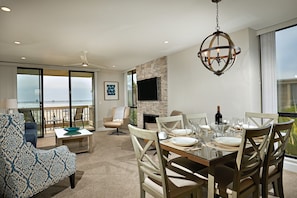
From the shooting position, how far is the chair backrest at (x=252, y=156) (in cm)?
141

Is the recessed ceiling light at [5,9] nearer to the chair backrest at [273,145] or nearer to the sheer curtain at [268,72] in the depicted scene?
the chair backrest at [273,145]

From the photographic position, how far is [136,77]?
6.68 m

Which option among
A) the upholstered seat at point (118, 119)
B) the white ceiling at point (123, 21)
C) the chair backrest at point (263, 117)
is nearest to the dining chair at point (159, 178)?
the chair backrest at point (263, 117)

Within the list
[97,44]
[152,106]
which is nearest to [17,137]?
[97,44]

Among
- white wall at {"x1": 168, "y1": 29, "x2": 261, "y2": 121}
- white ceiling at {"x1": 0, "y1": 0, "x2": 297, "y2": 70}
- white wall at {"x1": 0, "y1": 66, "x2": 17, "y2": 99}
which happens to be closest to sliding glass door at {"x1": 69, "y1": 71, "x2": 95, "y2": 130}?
white wall at {"x1": 0, "y1": 66, "x2": 17, "y2": 99}

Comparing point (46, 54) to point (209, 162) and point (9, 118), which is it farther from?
point (209, 162)

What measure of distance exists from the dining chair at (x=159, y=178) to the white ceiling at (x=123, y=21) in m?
1.77

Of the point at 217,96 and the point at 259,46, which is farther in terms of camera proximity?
the point at 217,96

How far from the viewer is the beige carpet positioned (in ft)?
7.51

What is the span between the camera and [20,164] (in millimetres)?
1804

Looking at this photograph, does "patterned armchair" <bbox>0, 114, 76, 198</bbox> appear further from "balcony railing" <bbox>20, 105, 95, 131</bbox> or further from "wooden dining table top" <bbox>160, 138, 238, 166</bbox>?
"balcony railing" <bbox>20, 105, 95, 131</bbox>

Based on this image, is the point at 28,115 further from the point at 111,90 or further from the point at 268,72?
the point at 268,72

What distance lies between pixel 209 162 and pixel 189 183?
→ 1.24 feet

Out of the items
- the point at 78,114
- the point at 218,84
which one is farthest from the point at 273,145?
the point at 78,114
